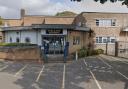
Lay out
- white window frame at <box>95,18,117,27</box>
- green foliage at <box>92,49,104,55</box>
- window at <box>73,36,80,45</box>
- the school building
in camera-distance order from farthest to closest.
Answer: white window frame at <box>95,18,117,27</box> → green foliage at <box>92,49,104,55</box> → window at <box>73,36,80,45</box> → the school building

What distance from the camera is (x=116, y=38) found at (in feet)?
171

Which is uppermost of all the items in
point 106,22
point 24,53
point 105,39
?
point 106,22

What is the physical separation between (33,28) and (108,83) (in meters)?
23.9

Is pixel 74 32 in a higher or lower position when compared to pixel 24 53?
higher

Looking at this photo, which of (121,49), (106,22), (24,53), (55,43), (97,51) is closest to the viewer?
(24,53)

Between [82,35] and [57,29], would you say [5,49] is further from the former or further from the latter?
[82,35]

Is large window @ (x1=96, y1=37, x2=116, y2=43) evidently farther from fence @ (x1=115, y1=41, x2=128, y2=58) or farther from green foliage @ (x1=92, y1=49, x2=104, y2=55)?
fence @ (x1=115, y1=41, x2=128, y2=58)

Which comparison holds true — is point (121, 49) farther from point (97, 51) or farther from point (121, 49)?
point (97, 51)

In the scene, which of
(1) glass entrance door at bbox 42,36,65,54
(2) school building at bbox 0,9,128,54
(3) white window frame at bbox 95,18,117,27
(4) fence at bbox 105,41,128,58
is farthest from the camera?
(3) white window frame at bbox 95,18,117,27

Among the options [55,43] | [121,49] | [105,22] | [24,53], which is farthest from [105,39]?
[24,53]

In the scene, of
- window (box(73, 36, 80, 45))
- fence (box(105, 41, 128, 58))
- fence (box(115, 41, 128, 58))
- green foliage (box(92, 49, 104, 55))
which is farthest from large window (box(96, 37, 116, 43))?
window (box(73, 36, 80, 45))

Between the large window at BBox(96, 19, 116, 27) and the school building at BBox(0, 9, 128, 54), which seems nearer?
the school building at BBox(0, 9, 128, 54)

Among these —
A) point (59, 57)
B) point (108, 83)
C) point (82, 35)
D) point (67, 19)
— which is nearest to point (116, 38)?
point (82, 35)

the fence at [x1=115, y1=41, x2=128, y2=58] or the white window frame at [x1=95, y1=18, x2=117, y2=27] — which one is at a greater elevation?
the white window frame at [x1=95, y1=18, x2=117, y2=27]
